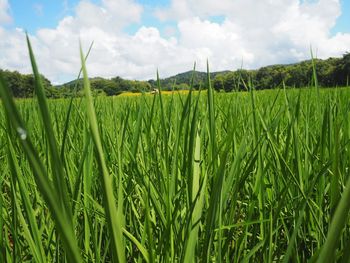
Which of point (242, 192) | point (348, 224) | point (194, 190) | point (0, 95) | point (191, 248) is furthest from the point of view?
point (242, 192)

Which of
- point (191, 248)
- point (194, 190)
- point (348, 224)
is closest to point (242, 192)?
point (348, 224)

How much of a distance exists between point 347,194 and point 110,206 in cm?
10

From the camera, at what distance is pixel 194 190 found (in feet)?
1.54

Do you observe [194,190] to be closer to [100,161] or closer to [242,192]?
[100,161]

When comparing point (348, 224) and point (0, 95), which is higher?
point (0, 95)

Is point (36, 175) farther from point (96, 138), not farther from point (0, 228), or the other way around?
point (0, 228)

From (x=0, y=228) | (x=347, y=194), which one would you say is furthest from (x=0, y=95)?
(x=0, y=228)

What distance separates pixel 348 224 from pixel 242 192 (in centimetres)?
32

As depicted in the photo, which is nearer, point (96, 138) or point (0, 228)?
point (96, 138)

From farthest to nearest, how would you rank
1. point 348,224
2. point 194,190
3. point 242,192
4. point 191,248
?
1. point 242,192
2. point 348,224
3. point 194,190
4. point 191,248

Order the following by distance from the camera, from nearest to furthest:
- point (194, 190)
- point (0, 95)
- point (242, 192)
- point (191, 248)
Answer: point (0, 95) < point (191, 248) < point (194, 190) < point (242, 192)

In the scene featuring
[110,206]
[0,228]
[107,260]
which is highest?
[110,206]

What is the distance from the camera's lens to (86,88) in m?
0.17

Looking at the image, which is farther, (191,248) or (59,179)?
(191,248)
